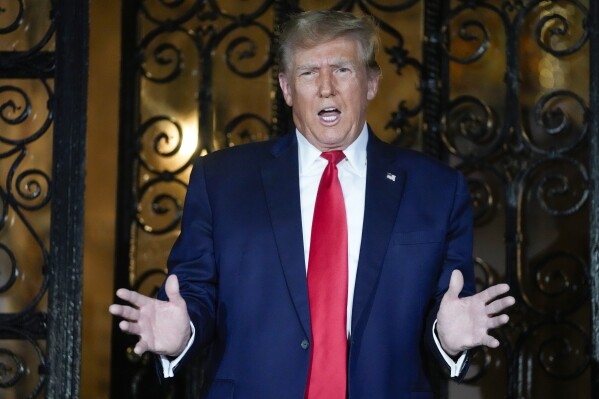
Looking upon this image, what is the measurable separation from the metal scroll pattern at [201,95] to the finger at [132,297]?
1.70m

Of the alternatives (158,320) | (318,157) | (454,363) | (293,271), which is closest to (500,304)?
(454,363)

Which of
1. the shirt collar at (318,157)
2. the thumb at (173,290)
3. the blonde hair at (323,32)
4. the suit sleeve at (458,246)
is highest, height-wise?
the blonde hair at (323,32)

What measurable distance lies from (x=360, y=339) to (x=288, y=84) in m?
0.76

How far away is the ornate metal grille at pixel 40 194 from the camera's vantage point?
3.71 meters

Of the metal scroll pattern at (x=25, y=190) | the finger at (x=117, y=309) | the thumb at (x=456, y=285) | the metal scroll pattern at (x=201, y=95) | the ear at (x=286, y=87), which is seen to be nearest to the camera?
the finger at (x=117, y=309)

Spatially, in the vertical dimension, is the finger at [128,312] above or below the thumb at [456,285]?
below

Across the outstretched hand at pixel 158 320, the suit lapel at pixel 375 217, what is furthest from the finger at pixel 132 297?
the suit lapel at pixel 375 217

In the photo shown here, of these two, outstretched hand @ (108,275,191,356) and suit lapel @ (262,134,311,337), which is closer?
outstretched hand @ (108,275,191,356)

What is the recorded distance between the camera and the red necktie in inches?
102

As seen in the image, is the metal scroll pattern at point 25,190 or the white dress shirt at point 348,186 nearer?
the white dress shirt at point 348,186

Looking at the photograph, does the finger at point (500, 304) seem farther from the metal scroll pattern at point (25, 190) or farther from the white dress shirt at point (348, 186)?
the metal scroll pattern at point (25, 190)

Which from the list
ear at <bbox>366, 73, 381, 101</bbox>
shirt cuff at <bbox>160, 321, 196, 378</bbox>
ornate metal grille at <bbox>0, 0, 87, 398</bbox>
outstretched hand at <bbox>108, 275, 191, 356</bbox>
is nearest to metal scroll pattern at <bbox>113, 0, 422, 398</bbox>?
ornate metal grille at <bbox>0, 0, 87, 398</bbox>

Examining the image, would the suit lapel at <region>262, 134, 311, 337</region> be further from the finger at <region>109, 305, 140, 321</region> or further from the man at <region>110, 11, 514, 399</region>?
the finger at <region>109, 305, 140, 321</region>

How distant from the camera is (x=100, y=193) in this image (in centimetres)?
400
